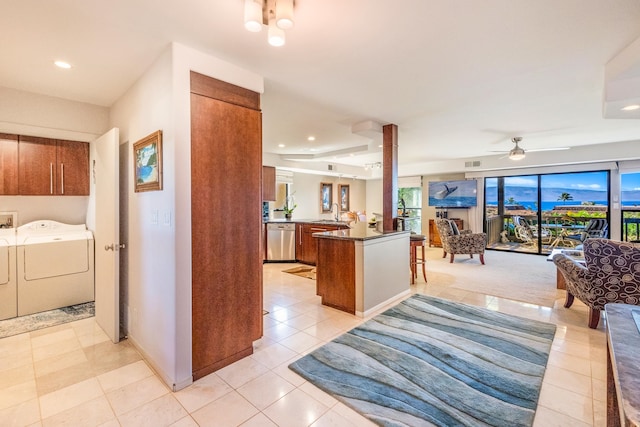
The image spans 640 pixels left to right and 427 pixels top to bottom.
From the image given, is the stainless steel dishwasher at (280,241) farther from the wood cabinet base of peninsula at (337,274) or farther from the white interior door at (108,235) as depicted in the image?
the white interior door at (108,235)

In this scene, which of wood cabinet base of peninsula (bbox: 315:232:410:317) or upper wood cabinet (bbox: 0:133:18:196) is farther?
wood cabinet base of peninsula (bbox: 315:232:410:317)

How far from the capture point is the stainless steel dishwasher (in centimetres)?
635

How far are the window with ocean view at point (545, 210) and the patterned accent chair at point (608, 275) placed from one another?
188 inches

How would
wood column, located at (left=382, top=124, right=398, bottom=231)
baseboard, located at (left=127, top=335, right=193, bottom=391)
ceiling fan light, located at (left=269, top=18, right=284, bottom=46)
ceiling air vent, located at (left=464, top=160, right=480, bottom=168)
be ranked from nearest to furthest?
ceiling fan light, located at (left=269, top=18, right=284, bottom=46) < baseboard, located at (left=127, top=335, right=193, bottom=391) < wood column, located at (left=382, top=124, right=398, bottom=231) < ceiling air vent, located at (left=464, top=160, right=480, bottom=168)

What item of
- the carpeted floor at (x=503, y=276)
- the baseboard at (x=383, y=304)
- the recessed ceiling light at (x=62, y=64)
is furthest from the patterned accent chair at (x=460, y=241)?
the recessed ceiling light at (x=62, y=64)

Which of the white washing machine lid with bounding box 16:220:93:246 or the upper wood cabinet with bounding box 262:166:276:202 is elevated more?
the upper wood cabinet with bounding box 262:166:276:202

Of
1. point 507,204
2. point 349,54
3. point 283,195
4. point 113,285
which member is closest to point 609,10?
point 349,54

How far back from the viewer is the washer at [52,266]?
3.35 metres

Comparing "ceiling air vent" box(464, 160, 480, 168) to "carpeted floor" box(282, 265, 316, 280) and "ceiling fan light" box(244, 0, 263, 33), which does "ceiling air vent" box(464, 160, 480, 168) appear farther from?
"ceiling fan light" box(244, 0, 263, 33)

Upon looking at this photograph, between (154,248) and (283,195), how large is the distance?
5.09m

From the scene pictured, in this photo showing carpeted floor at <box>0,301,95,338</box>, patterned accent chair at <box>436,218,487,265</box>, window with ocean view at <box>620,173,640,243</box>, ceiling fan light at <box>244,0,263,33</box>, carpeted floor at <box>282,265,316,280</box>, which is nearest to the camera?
ceiling fan light at <box>244,0,263,33</box>

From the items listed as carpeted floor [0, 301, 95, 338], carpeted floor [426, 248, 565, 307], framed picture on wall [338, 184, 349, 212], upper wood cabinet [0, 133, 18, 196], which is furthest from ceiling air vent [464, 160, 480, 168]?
upper wood cabinet [0, 133, 18, 196]

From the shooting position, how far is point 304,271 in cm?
565

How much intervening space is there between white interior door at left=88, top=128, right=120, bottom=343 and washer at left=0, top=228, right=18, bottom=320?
0.98 m
